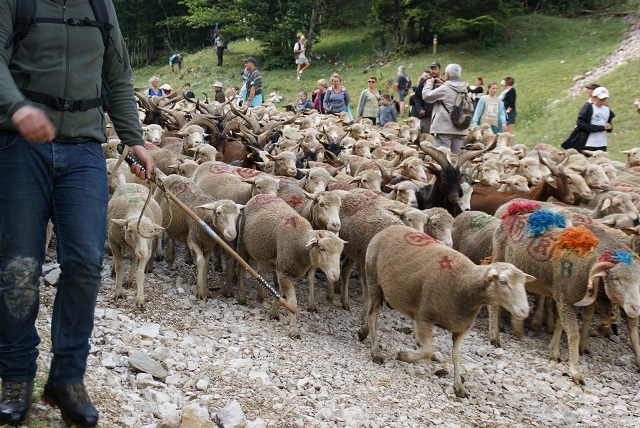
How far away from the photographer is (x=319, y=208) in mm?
7012

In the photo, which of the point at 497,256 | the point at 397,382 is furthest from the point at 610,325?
the point at 397,382

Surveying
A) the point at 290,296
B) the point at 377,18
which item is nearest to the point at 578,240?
the point at 290,296

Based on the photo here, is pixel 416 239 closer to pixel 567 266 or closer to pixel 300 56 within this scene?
pixel 567 266

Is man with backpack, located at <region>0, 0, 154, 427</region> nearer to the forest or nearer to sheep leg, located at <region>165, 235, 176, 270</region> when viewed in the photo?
sheep leg, located at <region>165, 235, 176, 270</region>

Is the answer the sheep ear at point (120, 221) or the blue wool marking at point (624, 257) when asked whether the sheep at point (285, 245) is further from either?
the blue wool marking at point (624, 257)

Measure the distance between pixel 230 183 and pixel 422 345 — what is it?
13.1 feet

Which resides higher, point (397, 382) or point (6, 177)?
point (6, 177)

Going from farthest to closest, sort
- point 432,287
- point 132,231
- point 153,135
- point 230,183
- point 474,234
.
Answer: point 153,135 → point 230,183 → point 474,234 → point 132,231 → point 432,287

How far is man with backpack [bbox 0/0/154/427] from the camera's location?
2865 millimetres

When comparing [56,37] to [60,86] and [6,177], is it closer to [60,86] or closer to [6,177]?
[60,86]

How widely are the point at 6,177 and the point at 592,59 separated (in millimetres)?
27435

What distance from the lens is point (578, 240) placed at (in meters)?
5.94

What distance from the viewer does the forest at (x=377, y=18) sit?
3120 cm

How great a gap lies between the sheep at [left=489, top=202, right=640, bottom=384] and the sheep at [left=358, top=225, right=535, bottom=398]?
1.15 metres
